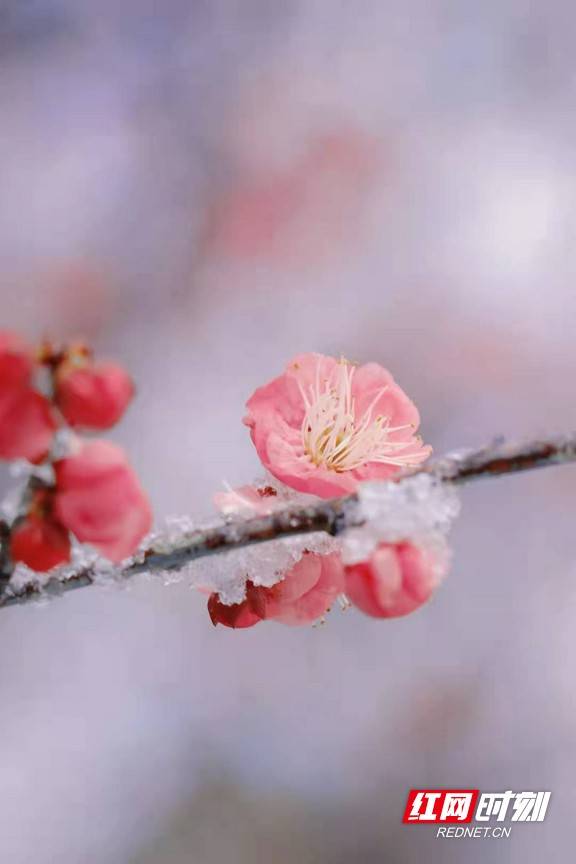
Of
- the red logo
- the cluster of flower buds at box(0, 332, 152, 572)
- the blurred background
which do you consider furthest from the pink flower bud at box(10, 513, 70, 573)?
the blurred background

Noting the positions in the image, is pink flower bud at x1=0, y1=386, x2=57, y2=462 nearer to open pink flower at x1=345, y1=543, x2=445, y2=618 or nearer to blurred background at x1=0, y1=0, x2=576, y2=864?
open pink flower at x1=345, y1=543, x2=445, y2=618

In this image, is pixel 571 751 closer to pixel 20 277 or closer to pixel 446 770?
pixel 446 770

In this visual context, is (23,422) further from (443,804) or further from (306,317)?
(306,317)

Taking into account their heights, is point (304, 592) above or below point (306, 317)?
below

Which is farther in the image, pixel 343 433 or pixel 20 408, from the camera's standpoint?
pixel 343 433

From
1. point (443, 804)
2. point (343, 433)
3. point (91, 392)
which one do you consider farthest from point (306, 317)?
point (91, 392)
